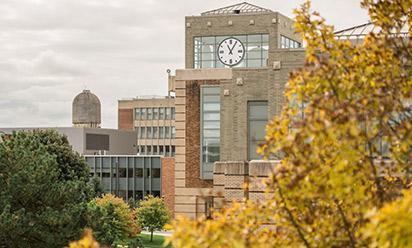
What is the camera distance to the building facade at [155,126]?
481 feet

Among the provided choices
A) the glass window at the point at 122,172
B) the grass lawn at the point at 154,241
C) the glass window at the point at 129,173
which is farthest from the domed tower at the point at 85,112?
the grass lawn at the point at 154,241

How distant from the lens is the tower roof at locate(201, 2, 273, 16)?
79.3 metres

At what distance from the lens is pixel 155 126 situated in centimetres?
14725

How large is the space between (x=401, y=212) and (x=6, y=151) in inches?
1041

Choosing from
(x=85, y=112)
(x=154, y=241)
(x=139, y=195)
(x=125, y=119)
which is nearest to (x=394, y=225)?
(x=154, y=241)

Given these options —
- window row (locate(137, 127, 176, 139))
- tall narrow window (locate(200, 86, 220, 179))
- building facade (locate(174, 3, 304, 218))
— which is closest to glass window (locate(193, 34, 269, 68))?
building facade (locate(174, 3, 304, 218))

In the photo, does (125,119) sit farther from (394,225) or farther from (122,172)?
(394,225)

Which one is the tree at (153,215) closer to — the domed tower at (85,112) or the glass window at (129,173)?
the glass window at (129,173)

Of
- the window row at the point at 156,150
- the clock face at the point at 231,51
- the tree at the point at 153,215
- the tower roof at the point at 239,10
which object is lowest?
the tree at the point at 153,215

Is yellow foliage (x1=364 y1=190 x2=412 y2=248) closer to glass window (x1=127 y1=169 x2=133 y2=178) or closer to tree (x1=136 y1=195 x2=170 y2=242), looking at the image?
tree (x1=136 y1=195 x2=170 y2=242)

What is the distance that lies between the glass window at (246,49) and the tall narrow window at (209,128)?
2573 cm

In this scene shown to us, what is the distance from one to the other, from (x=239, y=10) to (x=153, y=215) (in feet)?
68.5

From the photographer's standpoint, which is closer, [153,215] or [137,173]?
[153,215]

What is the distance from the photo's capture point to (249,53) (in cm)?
7031
